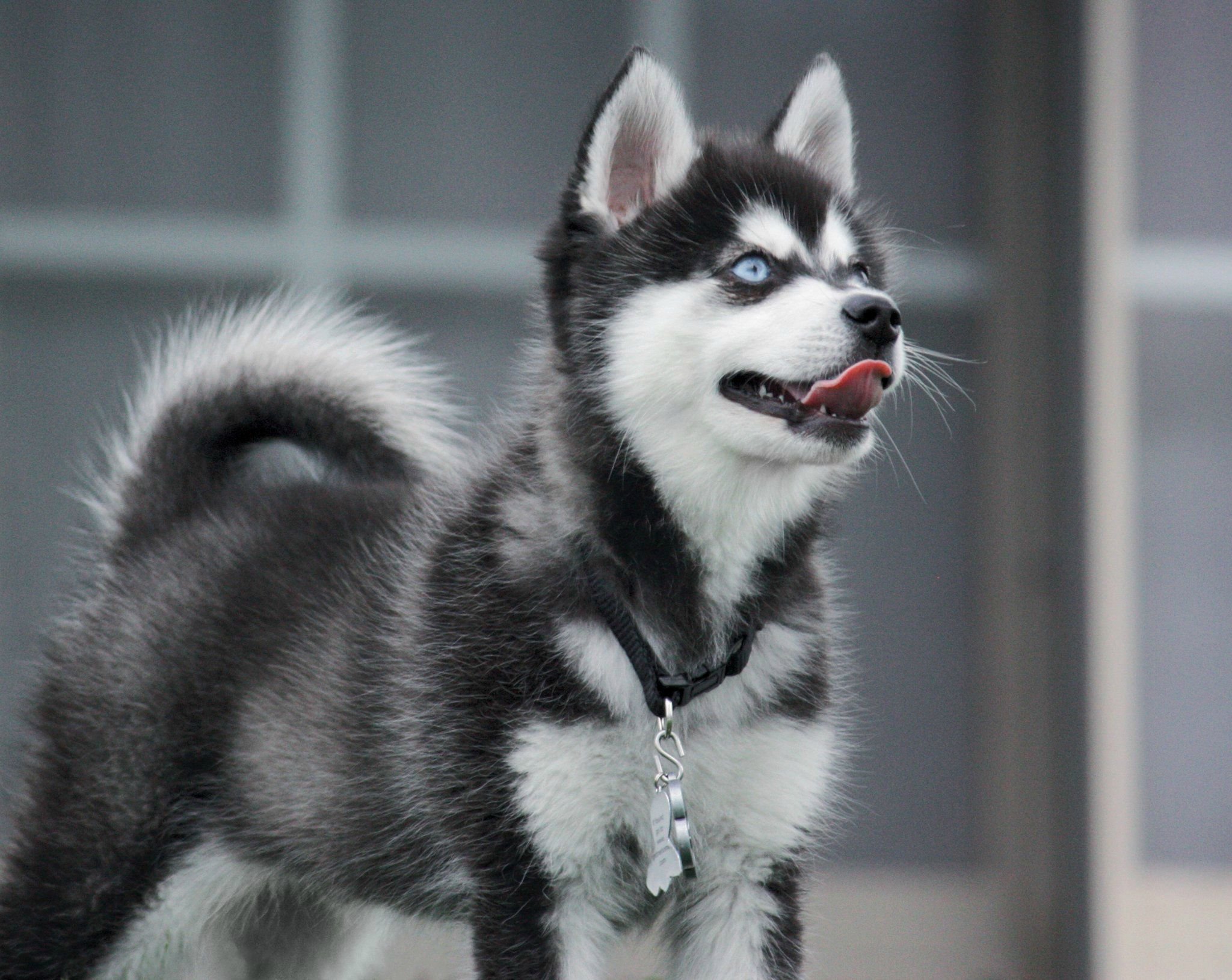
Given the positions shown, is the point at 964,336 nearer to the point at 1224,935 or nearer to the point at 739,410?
the point at 1224,935

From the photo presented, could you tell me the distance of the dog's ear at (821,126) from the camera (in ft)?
9.79

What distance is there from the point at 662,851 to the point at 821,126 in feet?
4.68

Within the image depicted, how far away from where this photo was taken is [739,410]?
8.46ft

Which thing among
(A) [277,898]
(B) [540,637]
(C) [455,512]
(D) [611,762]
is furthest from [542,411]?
(A) [277,898]

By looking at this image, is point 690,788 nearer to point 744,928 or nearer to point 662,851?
point 662,851

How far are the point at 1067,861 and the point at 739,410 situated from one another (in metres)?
3.78

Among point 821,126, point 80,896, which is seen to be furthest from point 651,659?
point 80,896

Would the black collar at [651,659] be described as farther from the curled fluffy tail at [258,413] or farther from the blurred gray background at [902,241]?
the blurred gray background at [902,241]

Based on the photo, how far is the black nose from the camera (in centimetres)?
249

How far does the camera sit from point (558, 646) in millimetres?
2578

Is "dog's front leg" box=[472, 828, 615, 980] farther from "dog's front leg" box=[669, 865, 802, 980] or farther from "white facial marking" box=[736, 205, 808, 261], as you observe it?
"white facial marking" box=[736, 205, 808, 261]

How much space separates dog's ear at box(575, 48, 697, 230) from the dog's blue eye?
225 millimetres

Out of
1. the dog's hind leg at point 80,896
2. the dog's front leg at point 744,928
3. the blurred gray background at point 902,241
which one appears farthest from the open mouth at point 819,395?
the blurred gray background at point 902,241

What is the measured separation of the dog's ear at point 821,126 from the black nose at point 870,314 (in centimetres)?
51
